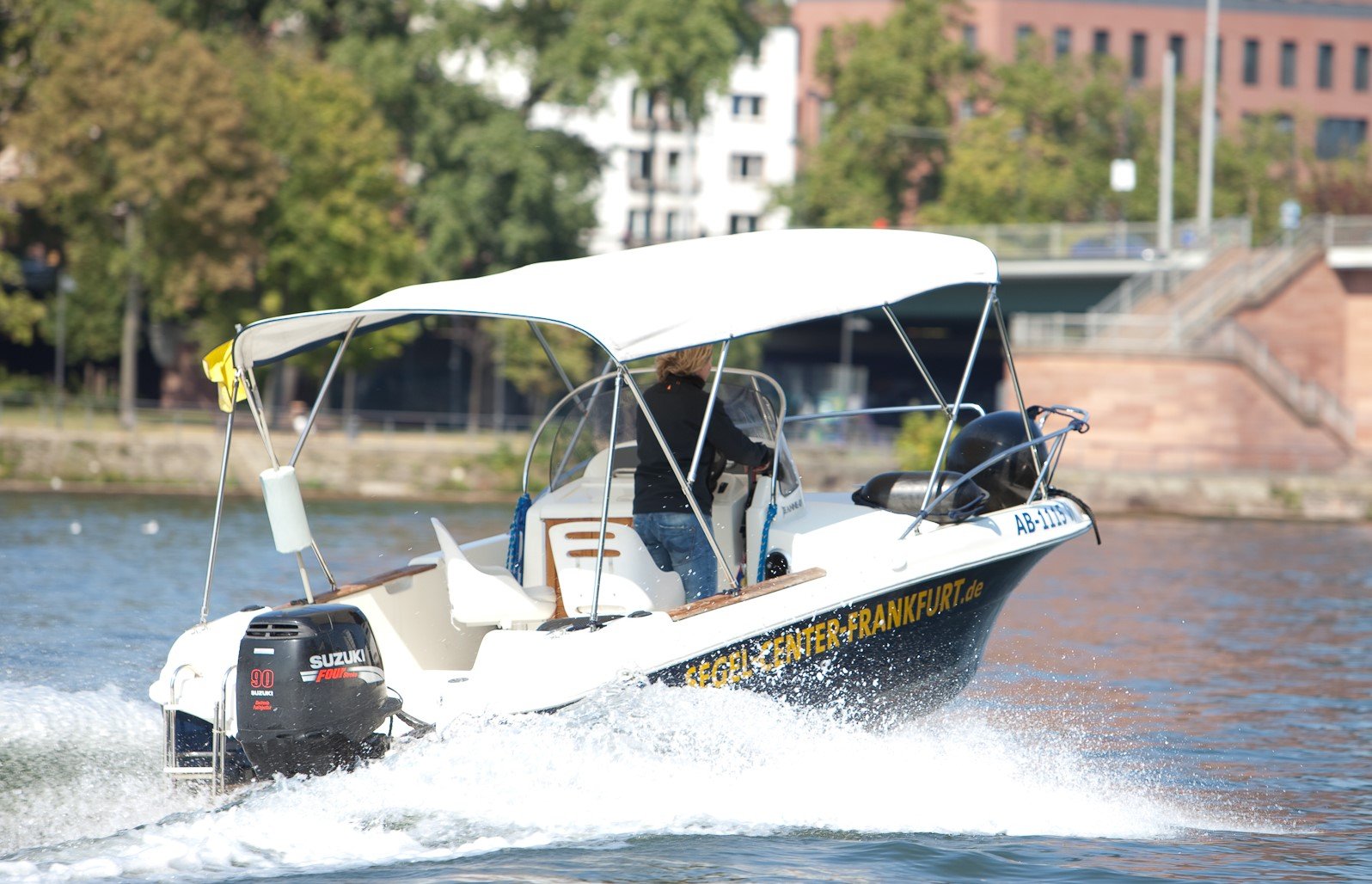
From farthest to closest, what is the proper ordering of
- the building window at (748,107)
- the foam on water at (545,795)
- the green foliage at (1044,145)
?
the building window at (748,107), the green foliage at (1044,145), the foam on water at (545,795)

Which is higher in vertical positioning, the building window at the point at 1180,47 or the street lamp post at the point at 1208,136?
the building window at the point at 1180,47

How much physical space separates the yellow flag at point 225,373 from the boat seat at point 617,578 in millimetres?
1782

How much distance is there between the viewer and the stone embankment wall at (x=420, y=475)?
111 feet

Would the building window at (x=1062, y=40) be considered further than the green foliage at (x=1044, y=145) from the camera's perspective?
Yes

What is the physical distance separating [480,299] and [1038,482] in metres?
3.60

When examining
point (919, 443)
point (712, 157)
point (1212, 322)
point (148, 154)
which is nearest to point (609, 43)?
→ point (148, 154)

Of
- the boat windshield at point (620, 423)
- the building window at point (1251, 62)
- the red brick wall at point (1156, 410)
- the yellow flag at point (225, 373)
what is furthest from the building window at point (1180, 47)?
the yellow flag at point (225, 373)

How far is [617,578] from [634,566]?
0.10 m

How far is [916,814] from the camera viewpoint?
8109mm

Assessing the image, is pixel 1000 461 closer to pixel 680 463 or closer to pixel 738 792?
pixel 680 463

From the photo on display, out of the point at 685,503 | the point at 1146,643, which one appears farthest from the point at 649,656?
the point at 1146,643

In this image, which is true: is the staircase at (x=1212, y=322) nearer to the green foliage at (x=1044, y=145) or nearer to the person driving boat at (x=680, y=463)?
the green foliage at (x=1044, y=145)

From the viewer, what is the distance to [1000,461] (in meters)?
10.0

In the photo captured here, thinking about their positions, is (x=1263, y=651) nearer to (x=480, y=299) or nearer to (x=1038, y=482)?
(x=1038, y=482)
